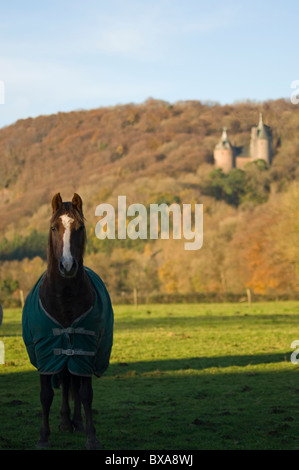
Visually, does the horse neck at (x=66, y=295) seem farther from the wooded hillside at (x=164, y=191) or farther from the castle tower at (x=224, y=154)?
the castle tower at (x=224, y=154)

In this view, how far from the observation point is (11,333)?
82.6 ft

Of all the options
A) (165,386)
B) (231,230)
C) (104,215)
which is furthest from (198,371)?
(104,215)

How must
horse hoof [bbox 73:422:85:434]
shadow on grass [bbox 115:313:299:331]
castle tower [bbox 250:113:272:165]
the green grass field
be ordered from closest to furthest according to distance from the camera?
the green grass field → horse hoof [bbox 73:422:85:434] → shadow on grass [bbox 115:313:299:331] → castle tower [bbox 250:113:272:165]

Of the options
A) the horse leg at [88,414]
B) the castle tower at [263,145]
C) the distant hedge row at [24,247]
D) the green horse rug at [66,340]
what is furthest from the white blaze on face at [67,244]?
the castle tower at [263,145]

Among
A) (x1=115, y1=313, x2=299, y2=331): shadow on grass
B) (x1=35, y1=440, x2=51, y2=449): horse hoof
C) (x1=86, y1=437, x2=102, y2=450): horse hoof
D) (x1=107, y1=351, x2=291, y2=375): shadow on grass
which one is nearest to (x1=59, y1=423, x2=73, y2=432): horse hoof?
(x1=35, y1=440, x2=51, y2=449): horse hoof

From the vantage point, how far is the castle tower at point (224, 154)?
14810 cm

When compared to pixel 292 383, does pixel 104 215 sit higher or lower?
higher

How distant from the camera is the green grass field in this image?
784cm

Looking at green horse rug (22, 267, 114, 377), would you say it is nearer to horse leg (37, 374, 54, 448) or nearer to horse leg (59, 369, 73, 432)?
horse leg (37, 374, 54, 448)

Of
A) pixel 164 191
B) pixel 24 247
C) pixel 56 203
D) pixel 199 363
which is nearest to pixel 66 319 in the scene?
pixel 56 203

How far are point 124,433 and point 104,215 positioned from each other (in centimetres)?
10543

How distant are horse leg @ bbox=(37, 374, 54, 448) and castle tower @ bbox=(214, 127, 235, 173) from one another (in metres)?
138

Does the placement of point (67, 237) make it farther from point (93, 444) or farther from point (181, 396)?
point (181, 396)
